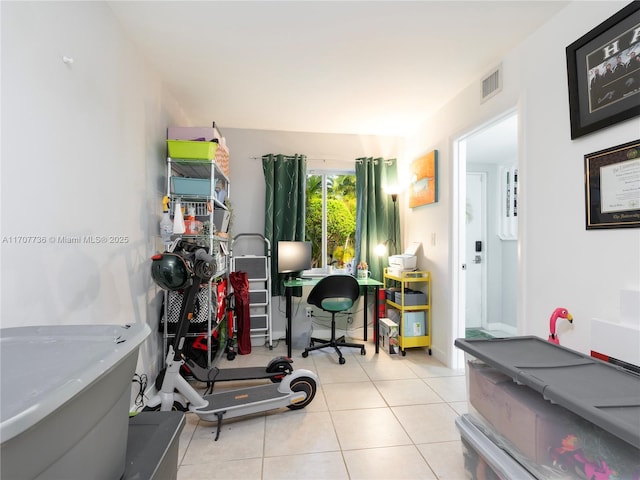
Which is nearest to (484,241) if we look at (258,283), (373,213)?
(373,213)

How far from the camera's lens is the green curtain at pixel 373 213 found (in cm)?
382

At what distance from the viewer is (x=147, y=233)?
230cm

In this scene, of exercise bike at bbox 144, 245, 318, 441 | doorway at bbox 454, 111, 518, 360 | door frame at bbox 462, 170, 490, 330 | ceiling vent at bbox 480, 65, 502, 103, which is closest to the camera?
exercise bike at bbox 144, 245, 318, 441

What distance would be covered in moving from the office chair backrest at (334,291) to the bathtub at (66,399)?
8.06 feet

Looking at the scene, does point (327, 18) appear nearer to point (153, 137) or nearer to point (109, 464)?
point (153, 137)

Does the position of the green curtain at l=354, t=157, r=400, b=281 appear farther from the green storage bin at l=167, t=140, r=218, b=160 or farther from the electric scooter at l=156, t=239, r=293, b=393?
the green storage bin at l=167, t=140, r=218, b=160

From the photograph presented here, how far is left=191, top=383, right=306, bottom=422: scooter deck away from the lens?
195 centimetres

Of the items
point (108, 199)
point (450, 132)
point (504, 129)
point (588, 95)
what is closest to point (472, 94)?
point (450, 132)

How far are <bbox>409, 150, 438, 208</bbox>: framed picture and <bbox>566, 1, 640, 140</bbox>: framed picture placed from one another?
1478 mm

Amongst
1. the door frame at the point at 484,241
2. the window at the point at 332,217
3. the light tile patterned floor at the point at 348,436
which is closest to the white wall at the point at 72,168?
the light tile patterned floor at the point at 348,436

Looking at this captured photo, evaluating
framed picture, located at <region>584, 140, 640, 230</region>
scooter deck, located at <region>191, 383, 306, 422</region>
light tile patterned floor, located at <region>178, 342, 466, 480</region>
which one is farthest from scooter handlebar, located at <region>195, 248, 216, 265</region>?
framed picture, located at <region>584, 140, 640, 230</region>

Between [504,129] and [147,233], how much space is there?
11.3 feet

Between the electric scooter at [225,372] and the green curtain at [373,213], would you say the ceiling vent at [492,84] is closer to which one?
the green curtain at [373,213]

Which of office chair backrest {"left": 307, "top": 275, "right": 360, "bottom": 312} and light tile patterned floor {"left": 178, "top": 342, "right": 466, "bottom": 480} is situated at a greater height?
office chair backrest {"left": 307, "top": 275, "right": 360, "bottom": 312}
